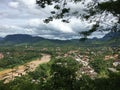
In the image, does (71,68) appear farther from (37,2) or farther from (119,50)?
(37,2)

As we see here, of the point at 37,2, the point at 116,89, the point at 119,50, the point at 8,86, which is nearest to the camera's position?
the point at 8,86

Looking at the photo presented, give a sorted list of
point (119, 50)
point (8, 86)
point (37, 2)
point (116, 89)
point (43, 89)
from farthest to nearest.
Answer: point (37, 2) < point (119, 50) < point (116, 89) < point (43, 89) < point (8, 86)

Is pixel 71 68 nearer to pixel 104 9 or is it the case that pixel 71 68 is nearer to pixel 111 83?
pixel 111 83

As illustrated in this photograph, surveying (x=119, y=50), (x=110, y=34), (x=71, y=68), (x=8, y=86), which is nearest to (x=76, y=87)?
(x=71, y=68)

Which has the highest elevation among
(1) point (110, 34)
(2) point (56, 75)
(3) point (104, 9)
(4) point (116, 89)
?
(3) point (104, 9)

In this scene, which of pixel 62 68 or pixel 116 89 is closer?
pixel 62 68

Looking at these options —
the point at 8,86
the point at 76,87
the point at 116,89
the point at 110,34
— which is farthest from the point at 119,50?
the point at 8,86

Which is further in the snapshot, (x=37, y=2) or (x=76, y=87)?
(x=37, y=2)

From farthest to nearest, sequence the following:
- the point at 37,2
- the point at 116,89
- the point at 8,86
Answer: the point at 37,2, the point at 116,89, the point at 8,86

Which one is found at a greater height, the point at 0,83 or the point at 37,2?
the point at 37,2
